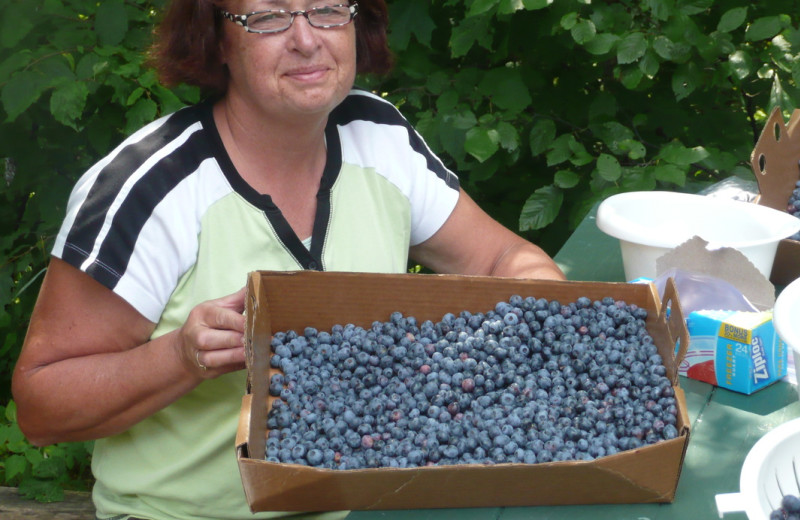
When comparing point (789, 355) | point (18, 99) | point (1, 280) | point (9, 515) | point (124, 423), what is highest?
point (18, 99)

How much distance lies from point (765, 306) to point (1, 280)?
233 centimetres

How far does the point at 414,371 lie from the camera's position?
1.44 m

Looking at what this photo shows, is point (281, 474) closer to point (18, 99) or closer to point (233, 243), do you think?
point (233, 243)

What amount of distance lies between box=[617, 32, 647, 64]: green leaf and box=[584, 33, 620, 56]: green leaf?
27mm

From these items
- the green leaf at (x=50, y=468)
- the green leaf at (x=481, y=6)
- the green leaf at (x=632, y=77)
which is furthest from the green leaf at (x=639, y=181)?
the green leaf at (x=50, y=468)

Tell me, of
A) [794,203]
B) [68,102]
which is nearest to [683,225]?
[794,203]

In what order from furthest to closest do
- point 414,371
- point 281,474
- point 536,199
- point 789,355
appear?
point 536,199 → point 789,355 → point 414,371 → point 281,474

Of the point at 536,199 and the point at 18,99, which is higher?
the point at 18,99

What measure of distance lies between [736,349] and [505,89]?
58.7 inches

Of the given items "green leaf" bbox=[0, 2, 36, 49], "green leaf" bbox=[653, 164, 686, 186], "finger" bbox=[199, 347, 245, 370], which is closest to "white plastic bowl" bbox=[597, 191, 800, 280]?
"green leaf" bbox=[653, 164, 686, 186]

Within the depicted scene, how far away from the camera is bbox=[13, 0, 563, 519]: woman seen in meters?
1.57

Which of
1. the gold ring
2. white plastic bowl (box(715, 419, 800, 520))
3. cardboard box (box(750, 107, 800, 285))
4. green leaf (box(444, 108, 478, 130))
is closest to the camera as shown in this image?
white plastic bowl (box(715, 419, 800, 520))

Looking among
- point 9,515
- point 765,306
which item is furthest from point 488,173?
point 9,515

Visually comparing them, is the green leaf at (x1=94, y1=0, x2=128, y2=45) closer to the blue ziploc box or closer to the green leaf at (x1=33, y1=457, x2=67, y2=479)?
the green leaf at (x1=33, y1=457, x2=67, y2=479)
